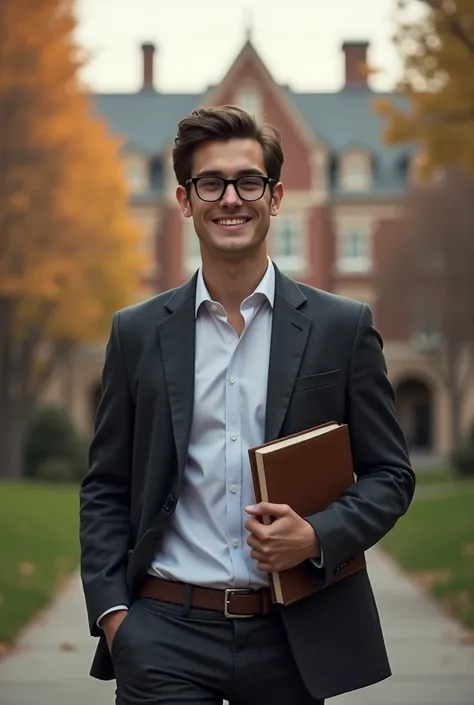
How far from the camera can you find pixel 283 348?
3.06m

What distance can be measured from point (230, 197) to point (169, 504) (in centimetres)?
70

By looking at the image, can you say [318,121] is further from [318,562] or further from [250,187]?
[318,562]

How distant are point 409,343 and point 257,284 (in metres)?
43.3

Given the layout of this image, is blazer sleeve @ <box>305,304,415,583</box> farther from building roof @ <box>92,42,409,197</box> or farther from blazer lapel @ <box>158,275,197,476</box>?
building roof @ <box>92,42,409,197</box>

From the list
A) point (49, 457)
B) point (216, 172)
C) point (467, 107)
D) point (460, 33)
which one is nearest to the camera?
point (216, 172)

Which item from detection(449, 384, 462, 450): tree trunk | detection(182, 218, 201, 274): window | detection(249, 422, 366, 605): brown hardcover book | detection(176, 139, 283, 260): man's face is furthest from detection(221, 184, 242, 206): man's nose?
detection(182, 218, 201, 274): window

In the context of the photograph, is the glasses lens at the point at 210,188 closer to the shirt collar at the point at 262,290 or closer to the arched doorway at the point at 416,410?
the shirt collar at the point at 262,290

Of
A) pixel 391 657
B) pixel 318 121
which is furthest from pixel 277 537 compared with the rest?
pixel 318 121

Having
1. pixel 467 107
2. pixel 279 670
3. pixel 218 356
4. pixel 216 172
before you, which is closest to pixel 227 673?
pixel 279 670

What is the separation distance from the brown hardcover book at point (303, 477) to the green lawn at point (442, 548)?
21.1ft

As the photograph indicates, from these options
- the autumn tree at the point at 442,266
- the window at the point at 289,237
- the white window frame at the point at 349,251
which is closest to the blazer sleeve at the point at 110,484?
the autumn tree at the point at 442,266

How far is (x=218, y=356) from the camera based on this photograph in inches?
123

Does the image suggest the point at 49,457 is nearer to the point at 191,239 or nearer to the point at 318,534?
the point at 191,239

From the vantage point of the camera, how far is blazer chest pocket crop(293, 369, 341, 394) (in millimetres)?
3026
